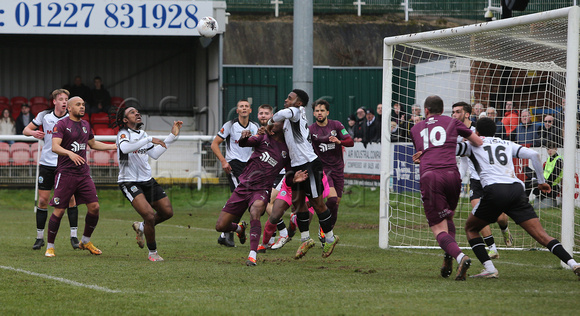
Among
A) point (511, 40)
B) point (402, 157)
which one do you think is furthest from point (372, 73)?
point (511, 40)

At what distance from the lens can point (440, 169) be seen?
796 cm

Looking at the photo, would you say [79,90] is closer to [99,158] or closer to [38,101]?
[38,101]

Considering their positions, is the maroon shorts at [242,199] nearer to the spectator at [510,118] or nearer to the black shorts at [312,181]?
the black shorts at [312,181]

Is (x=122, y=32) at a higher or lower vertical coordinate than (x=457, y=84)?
higher

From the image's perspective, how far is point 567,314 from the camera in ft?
19.1

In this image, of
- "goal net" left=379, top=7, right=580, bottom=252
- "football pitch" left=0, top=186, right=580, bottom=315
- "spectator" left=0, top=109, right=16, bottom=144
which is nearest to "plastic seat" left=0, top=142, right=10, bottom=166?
"spectator" left=0, top=109, right=16, bottom=144

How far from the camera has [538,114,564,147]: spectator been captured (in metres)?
12.1

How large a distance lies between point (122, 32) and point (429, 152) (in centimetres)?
1521

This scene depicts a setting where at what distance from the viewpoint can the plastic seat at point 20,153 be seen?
61.5 feet

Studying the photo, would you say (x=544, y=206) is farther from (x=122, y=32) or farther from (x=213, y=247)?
(x=122, y=32)

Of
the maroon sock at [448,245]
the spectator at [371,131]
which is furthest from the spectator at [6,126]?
the maroon sock at [448,245]

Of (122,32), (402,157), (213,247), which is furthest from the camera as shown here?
(122,32)

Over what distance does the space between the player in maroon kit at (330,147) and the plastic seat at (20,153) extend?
33.7ft

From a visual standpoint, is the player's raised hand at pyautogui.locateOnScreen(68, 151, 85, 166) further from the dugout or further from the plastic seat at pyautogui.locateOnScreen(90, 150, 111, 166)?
the dugout
